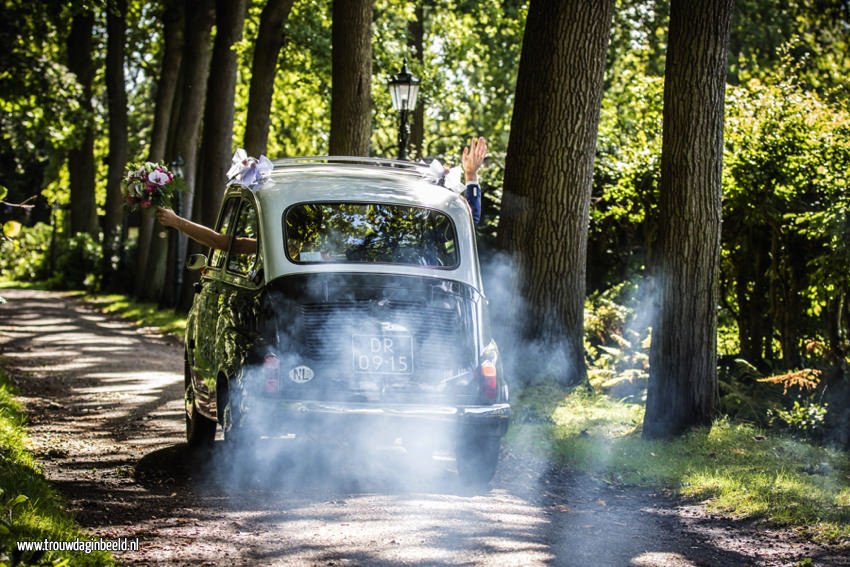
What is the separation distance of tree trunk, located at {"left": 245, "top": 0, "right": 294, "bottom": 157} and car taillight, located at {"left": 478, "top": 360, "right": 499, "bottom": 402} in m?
13.8

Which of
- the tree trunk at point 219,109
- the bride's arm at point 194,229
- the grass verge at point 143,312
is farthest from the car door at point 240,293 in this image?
the tree trunk at point 219,109

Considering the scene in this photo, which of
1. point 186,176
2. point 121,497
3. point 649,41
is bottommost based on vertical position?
point 121,497

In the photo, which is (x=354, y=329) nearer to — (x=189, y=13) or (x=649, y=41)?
(x=189, y=13)

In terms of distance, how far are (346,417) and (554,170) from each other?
17.5 ft

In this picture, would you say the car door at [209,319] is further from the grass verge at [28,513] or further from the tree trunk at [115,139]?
the tree trunk at [115,139]

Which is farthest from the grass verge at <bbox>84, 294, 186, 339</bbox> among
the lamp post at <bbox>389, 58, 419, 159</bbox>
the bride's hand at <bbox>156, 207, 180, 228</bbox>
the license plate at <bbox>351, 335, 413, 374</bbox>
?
the license plate at <bbox>351, 335, 413, 374</bbox>

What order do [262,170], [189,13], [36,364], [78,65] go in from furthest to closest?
[78,65], [189,13], [36,364], [262,170]

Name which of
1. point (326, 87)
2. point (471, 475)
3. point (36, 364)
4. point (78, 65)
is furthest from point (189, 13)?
point (471, 475)

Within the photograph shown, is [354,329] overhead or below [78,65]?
below

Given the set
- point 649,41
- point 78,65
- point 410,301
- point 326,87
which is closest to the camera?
point 410,301

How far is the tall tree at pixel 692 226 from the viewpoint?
10.3 metres

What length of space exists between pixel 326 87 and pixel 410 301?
66.5 ft

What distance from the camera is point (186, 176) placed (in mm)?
26969

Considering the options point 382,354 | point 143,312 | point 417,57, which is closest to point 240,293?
point 382,354
